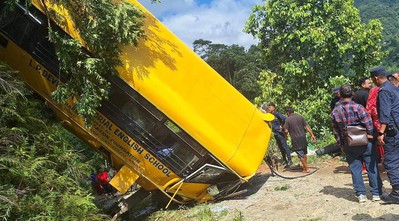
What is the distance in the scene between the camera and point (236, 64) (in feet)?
170

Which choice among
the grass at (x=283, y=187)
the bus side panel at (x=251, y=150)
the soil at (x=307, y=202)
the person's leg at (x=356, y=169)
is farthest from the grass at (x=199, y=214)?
the person's leg at (x=356, y=169)

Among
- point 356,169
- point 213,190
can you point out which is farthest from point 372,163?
point 213,190

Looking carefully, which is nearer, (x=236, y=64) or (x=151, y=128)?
(x=151, y=128)

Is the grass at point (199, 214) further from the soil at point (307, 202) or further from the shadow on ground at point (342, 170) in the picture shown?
the shadow on ground at point (342, 170)

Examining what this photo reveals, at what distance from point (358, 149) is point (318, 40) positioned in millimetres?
7732

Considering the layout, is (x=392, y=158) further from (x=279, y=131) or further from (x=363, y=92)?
(x=279, y=131)

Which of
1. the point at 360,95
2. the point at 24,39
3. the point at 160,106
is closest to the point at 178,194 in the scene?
the point at 160,106

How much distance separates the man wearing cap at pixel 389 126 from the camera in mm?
5105

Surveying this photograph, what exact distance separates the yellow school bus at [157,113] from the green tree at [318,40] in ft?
23.5

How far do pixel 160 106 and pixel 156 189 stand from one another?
1746mm

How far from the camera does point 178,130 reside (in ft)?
20.0

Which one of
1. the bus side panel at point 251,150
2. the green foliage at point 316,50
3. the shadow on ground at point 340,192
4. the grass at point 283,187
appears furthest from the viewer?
the green foliage at point 316,50

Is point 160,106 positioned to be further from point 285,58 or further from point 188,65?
point 285,58

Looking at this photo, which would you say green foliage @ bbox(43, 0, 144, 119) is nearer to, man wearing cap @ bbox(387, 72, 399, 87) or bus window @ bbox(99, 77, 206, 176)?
bus window @ bbox(99, 77, 206, 176)
